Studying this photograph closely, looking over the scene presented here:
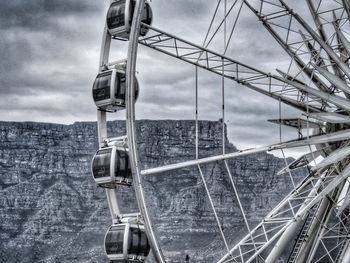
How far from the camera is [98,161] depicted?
1607 inches

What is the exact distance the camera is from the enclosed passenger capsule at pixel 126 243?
127 ft

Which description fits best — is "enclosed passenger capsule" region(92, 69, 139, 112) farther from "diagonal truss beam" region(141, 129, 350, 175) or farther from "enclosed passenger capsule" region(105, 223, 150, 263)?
"enclosed passenger capsule" region(105, 223, 150, 263)

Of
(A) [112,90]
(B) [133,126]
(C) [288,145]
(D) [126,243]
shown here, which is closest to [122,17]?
(A) [112,90]

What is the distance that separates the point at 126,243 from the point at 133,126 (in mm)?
4374

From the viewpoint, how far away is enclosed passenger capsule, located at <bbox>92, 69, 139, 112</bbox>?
4125 centimetres

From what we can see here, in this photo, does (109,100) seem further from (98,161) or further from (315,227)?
(315,227)

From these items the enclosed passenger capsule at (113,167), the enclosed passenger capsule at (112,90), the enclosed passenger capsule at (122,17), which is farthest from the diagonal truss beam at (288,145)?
the enclosed passenger capsule at (122,17)

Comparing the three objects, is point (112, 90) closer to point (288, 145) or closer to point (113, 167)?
point (113, 167)

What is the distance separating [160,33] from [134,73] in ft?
7.88

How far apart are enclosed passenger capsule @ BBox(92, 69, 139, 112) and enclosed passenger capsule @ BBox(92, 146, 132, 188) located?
197 cm

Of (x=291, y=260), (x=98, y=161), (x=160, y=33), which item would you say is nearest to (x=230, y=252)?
(x=291, y=260)

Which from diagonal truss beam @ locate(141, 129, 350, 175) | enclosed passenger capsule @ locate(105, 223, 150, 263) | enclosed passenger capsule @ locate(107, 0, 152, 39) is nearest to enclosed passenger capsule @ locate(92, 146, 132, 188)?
diagonal truss beam @ locate(141, 129, 350, 175)

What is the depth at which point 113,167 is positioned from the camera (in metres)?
40.1

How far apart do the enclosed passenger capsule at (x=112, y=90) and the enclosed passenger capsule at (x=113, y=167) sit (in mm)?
1970
